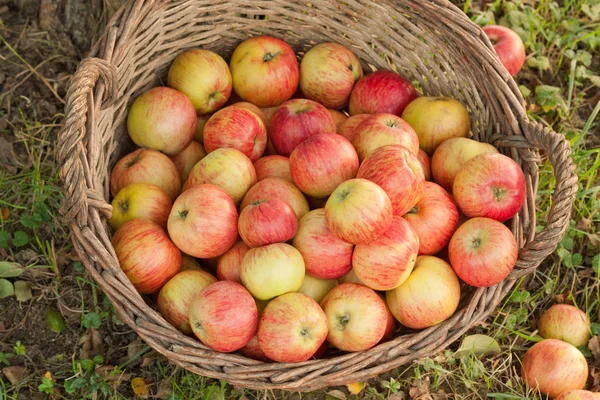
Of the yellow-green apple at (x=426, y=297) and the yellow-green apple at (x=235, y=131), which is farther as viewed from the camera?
the yellow-green apple at (x=235, y=131)

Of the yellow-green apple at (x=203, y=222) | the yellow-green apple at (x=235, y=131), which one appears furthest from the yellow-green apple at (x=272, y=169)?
the yellow-green apple at (x=203, y=222)

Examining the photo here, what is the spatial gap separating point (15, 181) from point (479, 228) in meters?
2.35

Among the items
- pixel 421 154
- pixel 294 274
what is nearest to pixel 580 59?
pixel 421 154

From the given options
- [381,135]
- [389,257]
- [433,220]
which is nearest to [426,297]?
[389,257]

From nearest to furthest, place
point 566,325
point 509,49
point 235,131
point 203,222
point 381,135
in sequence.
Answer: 1. point 203,222
2. point 381,135
3. point 235,131
4. point 566,325
5. point 509,49

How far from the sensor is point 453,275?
8.46 feet

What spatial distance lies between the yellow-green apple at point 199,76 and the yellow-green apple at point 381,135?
0.72m

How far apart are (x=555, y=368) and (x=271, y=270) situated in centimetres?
136

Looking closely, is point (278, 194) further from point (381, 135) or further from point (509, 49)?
→ point (509, 49)

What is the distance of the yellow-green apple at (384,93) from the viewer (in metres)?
3.12

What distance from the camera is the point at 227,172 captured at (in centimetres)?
270

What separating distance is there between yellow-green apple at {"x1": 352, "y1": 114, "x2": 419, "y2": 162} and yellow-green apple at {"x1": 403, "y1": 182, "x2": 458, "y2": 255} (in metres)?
0.22

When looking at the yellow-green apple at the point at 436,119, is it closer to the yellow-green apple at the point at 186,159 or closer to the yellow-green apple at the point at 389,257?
the yellow-green apple at the point at 389,257

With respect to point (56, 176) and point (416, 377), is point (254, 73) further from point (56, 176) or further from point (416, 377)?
point (416, 377)
